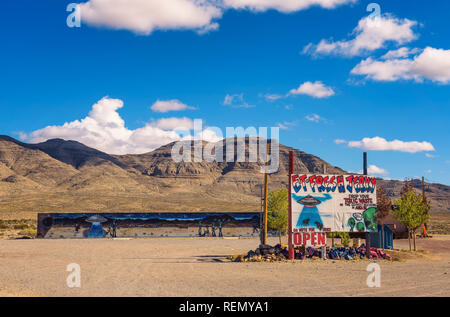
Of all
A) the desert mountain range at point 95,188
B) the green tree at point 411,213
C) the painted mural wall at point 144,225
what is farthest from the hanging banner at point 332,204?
the desert mountain range at point 95,188

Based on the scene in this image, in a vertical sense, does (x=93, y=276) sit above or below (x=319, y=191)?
below

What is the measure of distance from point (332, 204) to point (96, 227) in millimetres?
32406

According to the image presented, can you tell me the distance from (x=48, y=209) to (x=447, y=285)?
104m

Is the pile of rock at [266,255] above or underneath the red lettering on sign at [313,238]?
underneath

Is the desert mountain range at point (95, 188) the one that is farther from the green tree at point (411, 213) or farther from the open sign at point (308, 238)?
the green tree at point (411, 213)

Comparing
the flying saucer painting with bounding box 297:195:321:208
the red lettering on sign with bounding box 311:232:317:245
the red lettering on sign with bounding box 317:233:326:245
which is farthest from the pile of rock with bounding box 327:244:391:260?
the flying saucer painting with bounding box 297:195:321:208

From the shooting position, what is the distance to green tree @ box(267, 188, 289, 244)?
34438 mm

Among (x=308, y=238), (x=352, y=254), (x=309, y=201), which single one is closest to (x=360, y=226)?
(x=352, y=254)

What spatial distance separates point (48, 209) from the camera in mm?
105312

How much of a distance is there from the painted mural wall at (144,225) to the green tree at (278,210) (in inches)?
649

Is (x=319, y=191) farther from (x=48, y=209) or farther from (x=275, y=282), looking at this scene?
(x=48, y=209)

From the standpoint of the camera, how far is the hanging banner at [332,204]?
2558 centimetres

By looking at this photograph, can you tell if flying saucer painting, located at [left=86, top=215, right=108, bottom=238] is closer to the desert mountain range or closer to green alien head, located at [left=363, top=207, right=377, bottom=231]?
green alien head, located at [left=363, top=207, right=377, bottom=231]
